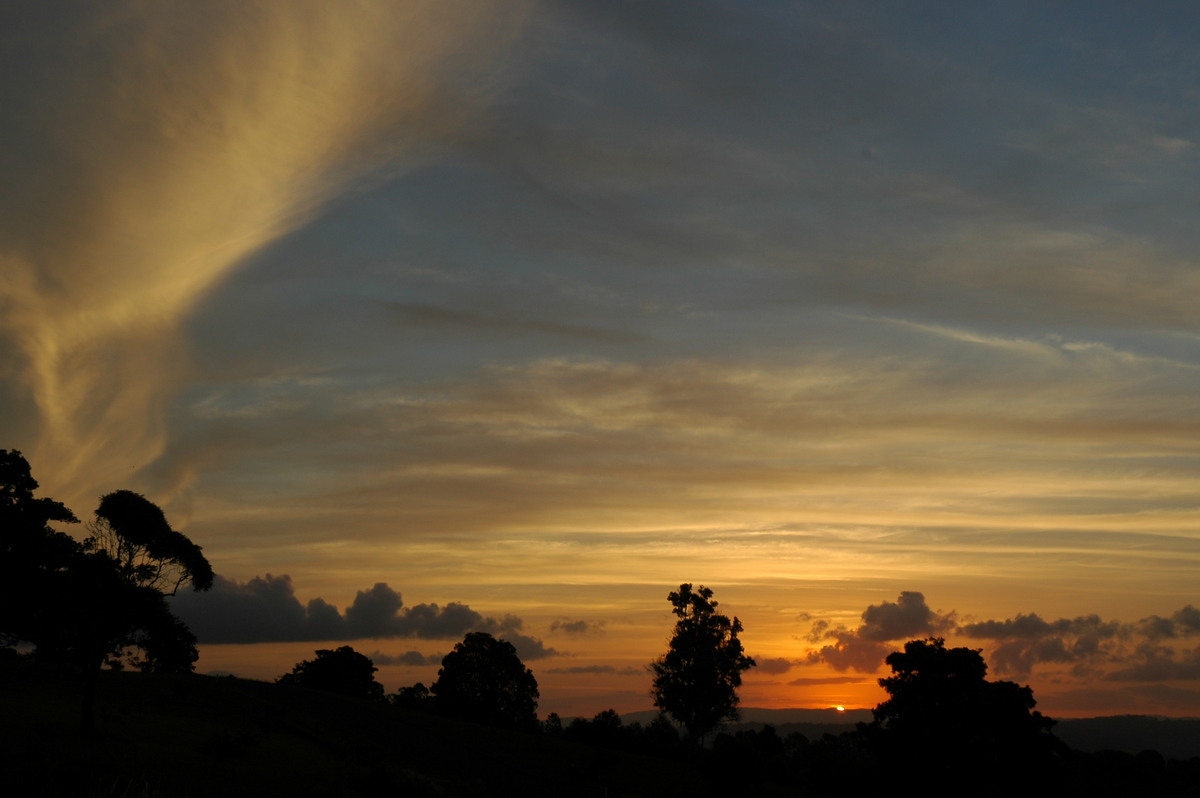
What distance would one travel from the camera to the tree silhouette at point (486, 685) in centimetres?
12350

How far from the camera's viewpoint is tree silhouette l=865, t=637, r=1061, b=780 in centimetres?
6300

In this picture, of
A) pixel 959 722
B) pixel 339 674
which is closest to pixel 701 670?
pixel 959 722

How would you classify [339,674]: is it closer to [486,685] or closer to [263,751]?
[486,685]

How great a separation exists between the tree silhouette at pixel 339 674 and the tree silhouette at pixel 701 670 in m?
56.0

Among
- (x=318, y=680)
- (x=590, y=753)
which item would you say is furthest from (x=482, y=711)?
(x=590, y=753)

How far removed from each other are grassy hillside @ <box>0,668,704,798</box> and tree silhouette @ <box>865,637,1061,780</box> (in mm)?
17930

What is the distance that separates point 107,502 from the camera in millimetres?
45062

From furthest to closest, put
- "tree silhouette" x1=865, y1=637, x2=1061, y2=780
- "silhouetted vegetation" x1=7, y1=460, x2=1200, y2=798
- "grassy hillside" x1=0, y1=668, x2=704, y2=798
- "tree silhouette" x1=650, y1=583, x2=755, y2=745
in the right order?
"tree silhouette" x1=650, y1=583, x2=755, y2=745 → "tree silhouette" x1=865, y1=637, x2=1061, y2=780 → "silhouetted vegetation" x1=7, y1=460, x2=1200, y2=798 → "grassy hillside" x1=0, y1=668, x2=704, y2=798

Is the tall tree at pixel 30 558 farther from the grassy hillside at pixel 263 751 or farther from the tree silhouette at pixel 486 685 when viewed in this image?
the tree silhouette at pixel 486 685

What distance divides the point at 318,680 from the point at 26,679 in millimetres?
→ 78581

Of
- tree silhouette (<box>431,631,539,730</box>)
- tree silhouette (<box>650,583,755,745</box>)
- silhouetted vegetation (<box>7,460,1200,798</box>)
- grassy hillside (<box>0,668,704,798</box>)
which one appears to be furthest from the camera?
tree silhouette (<box>431,631,539,730</box>)

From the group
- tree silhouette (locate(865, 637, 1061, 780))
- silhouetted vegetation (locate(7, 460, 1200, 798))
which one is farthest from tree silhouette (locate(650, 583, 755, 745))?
tree silhouette (locate(865, 637, 1061, 780))

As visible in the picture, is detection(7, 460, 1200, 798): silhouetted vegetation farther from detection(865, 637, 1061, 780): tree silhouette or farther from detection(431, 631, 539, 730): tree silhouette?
detection(431, 631, 539, 730): tree silhouette

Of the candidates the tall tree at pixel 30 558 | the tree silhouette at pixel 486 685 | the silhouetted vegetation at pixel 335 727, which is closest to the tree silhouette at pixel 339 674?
the tree silhouette at pixel 486 685
